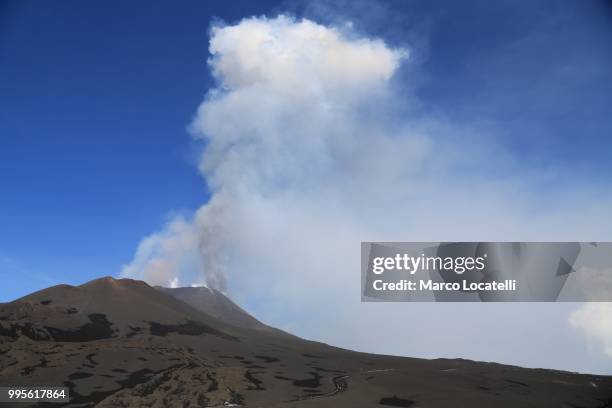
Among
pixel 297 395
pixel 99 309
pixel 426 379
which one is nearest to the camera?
pixel 297 395

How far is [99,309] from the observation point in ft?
411

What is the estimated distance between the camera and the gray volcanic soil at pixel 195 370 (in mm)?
73625

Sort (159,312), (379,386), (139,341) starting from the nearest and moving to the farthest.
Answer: (379,386) → (139,341) → (159,312)

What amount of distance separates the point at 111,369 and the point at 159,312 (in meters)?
49.3

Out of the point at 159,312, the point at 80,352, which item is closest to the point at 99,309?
the point at 159,312

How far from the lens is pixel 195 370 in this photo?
8775 cm

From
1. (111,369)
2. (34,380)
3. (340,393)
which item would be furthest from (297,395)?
(34,380)

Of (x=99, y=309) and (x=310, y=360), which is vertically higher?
(x=99, y=309)

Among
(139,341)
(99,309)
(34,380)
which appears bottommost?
(34,380)

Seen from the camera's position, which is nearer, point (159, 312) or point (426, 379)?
point (426, 379)

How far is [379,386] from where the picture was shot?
82.3m

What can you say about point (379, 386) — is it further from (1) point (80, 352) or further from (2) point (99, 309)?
(2) point (99, 309)

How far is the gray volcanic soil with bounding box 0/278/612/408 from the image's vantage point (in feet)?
242

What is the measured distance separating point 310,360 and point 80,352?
48402 millimetres
